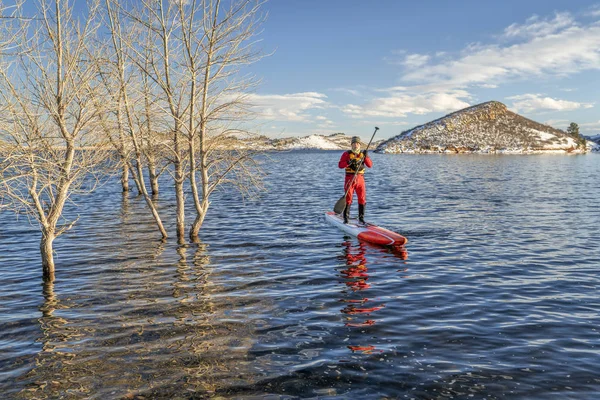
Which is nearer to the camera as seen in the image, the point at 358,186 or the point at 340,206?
the point at 358,186

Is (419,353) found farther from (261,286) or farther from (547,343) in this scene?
(261,286)

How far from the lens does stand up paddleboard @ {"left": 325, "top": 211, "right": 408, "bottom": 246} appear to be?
563 inches

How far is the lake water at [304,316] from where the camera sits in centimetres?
614

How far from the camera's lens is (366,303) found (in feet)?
30.7

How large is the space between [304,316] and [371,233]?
700 cm

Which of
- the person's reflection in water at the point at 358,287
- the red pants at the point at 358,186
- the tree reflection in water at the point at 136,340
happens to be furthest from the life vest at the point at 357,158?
the tree reflection in water at the point at 136,340

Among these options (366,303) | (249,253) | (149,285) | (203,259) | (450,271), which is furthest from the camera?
(249,253)

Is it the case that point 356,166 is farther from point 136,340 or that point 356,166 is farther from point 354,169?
point 136,340

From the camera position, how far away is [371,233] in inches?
596

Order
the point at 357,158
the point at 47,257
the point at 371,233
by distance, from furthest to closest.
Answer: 1. the point at 357,158
2. the point at 371,233
3. the point at 47,257

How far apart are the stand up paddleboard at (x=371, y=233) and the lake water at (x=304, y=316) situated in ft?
1.23

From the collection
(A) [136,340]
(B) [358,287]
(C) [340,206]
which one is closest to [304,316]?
(B) [358,287]

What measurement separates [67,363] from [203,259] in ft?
21.5

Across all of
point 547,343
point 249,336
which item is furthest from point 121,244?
point 547,343
